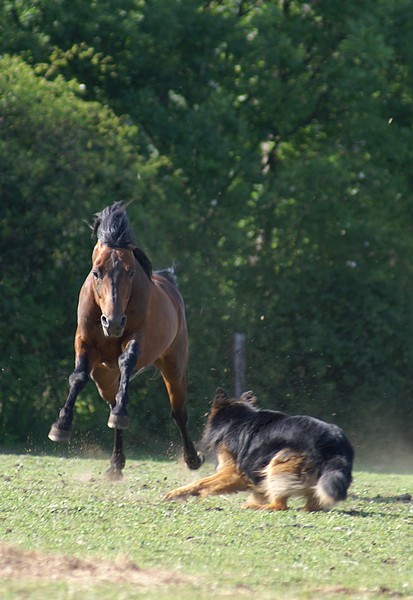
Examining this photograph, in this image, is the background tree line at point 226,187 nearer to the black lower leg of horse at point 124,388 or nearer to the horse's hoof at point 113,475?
the horse's hoof at point 113,475

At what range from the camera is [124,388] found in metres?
11.1

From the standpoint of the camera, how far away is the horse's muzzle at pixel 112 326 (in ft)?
36.2

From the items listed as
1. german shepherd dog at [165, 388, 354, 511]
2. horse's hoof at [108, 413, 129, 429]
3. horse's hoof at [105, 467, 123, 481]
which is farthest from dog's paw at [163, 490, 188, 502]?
horse's hoof at [105, 467, 123, 481]

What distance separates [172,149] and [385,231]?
4.42m

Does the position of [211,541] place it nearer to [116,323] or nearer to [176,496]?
[176,496]

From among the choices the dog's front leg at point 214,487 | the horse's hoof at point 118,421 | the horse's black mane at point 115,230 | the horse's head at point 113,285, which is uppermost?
the horse's black mane at point 115,230

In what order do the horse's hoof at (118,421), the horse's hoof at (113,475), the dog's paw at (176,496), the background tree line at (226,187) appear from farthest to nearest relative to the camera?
the background tree line at (226,187)
the horse's hoof at (113,475)
the horse's hoof at (118,421)
the dog's paw at (176,496)

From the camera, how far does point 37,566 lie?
711 centimetres

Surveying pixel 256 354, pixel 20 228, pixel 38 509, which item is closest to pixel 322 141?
pixel 256 354

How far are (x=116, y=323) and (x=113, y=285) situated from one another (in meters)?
0.38

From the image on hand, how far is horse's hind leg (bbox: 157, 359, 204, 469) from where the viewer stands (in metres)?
13.5

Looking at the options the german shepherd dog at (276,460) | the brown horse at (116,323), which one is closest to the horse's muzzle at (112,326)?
the brown horse at (116,323)

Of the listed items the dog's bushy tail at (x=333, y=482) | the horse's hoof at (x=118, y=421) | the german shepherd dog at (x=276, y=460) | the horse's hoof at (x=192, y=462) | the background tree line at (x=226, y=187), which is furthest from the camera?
→ the background tree line at (x=226, y=187)

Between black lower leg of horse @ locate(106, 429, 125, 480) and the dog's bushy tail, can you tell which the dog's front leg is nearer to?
the dog's bushy tail
